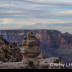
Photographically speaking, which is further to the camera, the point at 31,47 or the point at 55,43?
the point at 55,43

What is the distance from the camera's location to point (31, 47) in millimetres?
21344

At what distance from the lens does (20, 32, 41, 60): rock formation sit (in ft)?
69.8

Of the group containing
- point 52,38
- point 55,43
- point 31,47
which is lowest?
point 31,47

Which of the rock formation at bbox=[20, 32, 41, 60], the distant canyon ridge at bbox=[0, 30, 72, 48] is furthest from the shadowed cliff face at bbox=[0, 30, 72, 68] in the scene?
the rock formation at bbox=[20, 32, 41, 60]

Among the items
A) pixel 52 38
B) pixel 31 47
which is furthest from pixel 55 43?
pixel 31 47

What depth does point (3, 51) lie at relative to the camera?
81.8ft

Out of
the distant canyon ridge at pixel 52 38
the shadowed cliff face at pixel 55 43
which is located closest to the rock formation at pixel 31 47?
the shadowed cliff face at pixel 55 43

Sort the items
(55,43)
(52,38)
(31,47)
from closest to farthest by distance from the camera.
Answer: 1. (31,47)
2. (55,43)
3. (52,38)

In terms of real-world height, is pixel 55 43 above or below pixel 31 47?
above

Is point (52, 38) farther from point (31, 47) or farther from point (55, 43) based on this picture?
point (31, 47)

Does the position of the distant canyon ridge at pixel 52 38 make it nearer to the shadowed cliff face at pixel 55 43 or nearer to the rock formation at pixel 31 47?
the shadowed cliff face at pixel 55 43

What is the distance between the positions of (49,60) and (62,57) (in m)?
1.34

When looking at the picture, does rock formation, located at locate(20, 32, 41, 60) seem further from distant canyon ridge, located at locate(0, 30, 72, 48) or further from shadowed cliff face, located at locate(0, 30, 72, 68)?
distant canyon ridge, located at locate(0, 30, 72, 48)

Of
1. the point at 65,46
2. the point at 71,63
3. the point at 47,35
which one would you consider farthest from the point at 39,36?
the point at 71,63
